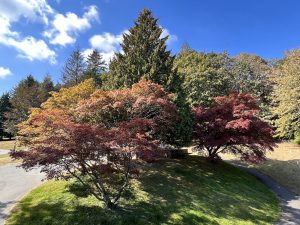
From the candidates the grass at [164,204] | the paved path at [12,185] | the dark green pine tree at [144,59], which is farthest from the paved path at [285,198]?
the paved path at [12,185]

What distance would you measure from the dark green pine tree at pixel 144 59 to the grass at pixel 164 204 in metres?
5.65

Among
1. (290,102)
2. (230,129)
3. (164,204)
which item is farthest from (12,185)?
(290,102)

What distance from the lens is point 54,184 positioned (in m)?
13.3

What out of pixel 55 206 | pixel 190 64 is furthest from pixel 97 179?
pixel 190 64

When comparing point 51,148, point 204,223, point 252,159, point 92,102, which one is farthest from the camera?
point 252,159

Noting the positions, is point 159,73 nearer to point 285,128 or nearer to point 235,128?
point 235,128

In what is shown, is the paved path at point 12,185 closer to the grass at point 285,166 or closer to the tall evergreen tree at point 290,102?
the grass at point 285,166

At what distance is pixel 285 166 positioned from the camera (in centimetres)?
2230

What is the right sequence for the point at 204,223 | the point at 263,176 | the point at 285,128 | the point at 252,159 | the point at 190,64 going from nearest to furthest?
the point at 204,223, the point at 252,159, the point at 263,176, the point at 285,128, the point at 190,64

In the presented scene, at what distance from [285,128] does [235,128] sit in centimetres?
1069

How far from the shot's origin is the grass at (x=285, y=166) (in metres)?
19.5

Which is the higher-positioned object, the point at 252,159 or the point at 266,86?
the point at 266,86

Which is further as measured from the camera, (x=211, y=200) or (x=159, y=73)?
(x=159, y=73)

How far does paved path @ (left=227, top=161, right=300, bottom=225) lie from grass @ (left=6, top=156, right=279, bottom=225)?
17.0 inches
